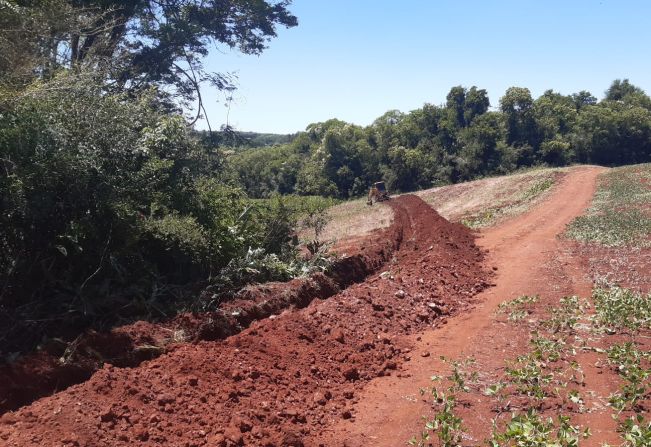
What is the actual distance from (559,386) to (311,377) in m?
2.59

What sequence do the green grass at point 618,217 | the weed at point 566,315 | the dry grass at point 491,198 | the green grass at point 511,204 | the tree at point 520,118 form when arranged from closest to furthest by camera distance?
the weed at point 566,315 < the green grass at point 618,217 < the green grass at point 511,204 < the dry grass at point 491,198 < the tree at point 520,118

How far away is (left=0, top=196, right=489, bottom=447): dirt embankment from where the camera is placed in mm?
4234

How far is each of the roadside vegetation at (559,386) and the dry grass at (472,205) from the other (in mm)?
9690

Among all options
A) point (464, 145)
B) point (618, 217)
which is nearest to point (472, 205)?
point (618, 217)

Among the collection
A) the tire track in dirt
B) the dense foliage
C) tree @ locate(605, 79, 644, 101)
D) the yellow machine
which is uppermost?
tree @ locate(605, 79, 644, 101)

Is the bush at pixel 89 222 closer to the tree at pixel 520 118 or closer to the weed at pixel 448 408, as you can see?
the weed at pixel 448 408

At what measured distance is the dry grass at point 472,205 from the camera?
19.4 m

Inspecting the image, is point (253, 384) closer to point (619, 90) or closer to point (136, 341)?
point (136, 341)

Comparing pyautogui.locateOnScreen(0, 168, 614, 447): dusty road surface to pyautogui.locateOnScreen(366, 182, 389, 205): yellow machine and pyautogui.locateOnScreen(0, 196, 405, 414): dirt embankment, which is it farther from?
pyautogui.locateOnScreen(366, 182, 389, 205): yellow machine

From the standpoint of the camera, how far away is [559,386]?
5348 mm

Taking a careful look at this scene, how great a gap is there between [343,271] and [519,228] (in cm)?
876

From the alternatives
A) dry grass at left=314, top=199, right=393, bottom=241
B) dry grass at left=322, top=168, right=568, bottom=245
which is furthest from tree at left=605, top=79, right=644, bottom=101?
dry grass at left=314, top=199, right=393, bottom=241

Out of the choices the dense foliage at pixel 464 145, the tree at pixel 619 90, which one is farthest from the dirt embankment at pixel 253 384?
the tree at pixel 619 90

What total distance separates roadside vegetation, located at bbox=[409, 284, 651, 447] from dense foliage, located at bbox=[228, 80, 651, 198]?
41549 millimetres
